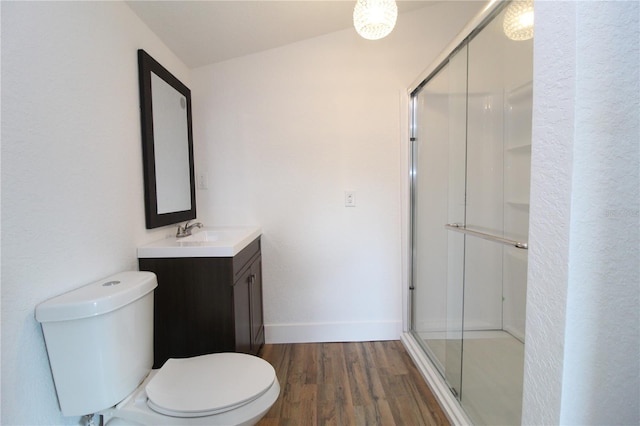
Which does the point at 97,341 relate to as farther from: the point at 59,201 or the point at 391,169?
the point at 391,169

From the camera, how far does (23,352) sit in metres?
0.83

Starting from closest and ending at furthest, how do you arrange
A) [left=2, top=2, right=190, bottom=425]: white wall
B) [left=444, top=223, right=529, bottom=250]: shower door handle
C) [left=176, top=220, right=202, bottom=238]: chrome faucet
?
[left=2, top=2, right=190, bottom=425]: white wall → [left=444, top=223, right=529, bottom=250]: shower door handle → [left=176, top=220, right=202, bottom=238]: chrome faucet

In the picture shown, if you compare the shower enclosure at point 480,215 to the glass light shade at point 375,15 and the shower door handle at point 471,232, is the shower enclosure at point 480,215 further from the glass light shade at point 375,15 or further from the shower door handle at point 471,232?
the glass light shade at point 375,15

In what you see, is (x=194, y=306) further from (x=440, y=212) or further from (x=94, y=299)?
(x=440, y=212)

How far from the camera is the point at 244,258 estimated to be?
5.34 ft

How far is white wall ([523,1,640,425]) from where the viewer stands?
511mm

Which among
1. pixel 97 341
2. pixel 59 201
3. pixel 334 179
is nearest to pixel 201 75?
pixel 334 179

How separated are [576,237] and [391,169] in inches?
63.1

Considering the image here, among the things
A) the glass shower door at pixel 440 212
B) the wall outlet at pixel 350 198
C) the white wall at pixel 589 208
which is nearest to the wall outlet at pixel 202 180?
the wall outlet at pixel 350 198

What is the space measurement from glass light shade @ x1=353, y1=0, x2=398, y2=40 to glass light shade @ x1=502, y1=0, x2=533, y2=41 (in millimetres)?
485

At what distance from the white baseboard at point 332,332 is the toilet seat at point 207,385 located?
99 centimetres

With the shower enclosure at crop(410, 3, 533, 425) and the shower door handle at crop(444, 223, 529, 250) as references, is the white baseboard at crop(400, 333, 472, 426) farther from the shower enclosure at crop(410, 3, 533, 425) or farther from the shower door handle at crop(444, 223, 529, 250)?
the shower door handle at crop(444, 223, 529, 250)

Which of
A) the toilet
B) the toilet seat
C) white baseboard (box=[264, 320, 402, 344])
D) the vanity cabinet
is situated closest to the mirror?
the vanity cabinet

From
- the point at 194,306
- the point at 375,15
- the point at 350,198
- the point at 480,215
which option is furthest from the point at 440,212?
the point at 194,306
